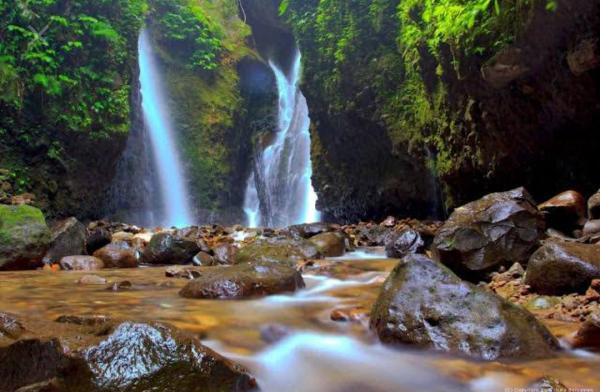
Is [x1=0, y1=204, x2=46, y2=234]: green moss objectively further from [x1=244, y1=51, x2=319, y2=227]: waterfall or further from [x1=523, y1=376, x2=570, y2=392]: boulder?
[x1=244, y1=51, x2=319, y2=227]: waterfall

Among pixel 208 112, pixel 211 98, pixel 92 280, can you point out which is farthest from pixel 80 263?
pixel 211 98

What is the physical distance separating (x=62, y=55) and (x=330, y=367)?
11.7 meters

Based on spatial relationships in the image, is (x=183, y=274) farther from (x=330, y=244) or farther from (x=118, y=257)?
(x=330, y=244)

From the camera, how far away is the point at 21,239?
6883 mm

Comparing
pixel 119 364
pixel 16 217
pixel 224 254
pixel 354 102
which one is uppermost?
pixel 354 102

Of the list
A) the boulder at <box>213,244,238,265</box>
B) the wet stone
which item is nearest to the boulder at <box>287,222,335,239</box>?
the boulder at <box>213,244,238,265</box>

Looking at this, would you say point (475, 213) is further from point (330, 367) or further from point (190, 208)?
point (190, 208)

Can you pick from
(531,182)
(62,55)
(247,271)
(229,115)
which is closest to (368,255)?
(531,182)

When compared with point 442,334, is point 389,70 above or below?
above

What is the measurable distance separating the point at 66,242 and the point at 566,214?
24.4 ft

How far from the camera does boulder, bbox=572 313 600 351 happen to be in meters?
2.76

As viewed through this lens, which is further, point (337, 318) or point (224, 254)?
point (224, 254)

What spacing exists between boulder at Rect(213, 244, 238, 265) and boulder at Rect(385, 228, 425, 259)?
263 centimetres

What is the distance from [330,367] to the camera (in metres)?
2.79
